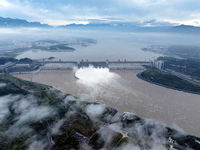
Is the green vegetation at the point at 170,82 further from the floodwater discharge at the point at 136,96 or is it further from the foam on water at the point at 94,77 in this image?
the foam on water at the point at 94,77

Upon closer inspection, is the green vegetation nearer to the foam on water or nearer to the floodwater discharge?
the floodwater discharge

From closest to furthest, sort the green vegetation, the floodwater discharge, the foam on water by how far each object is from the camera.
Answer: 1. the floodwater discharge
2. the green vegetation
3. the foam on water

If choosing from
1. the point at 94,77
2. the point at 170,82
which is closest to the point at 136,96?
the point at 170,82

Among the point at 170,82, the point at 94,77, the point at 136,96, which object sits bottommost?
the point at 136,96

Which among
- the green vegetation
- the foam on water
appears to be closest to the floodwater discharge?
the foam on water

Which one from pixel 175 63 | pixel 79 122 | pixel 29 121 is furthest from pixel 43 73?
pixel 175 63

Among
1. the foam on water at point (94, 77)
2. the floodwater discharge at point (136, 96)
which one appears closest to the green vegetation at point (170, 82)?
the floodwater discharge at point (136, 96)

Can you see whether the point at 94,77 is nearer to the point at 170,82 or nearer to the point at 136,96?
the point at 136,96

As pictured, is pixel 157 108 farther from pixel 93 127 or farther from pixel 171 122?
pixel 93 127

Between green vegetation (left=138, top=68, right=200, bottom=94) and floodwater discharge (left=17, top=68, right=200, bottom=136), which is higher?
green vegetation (left=138, top=68, right=200, bottom=94)
